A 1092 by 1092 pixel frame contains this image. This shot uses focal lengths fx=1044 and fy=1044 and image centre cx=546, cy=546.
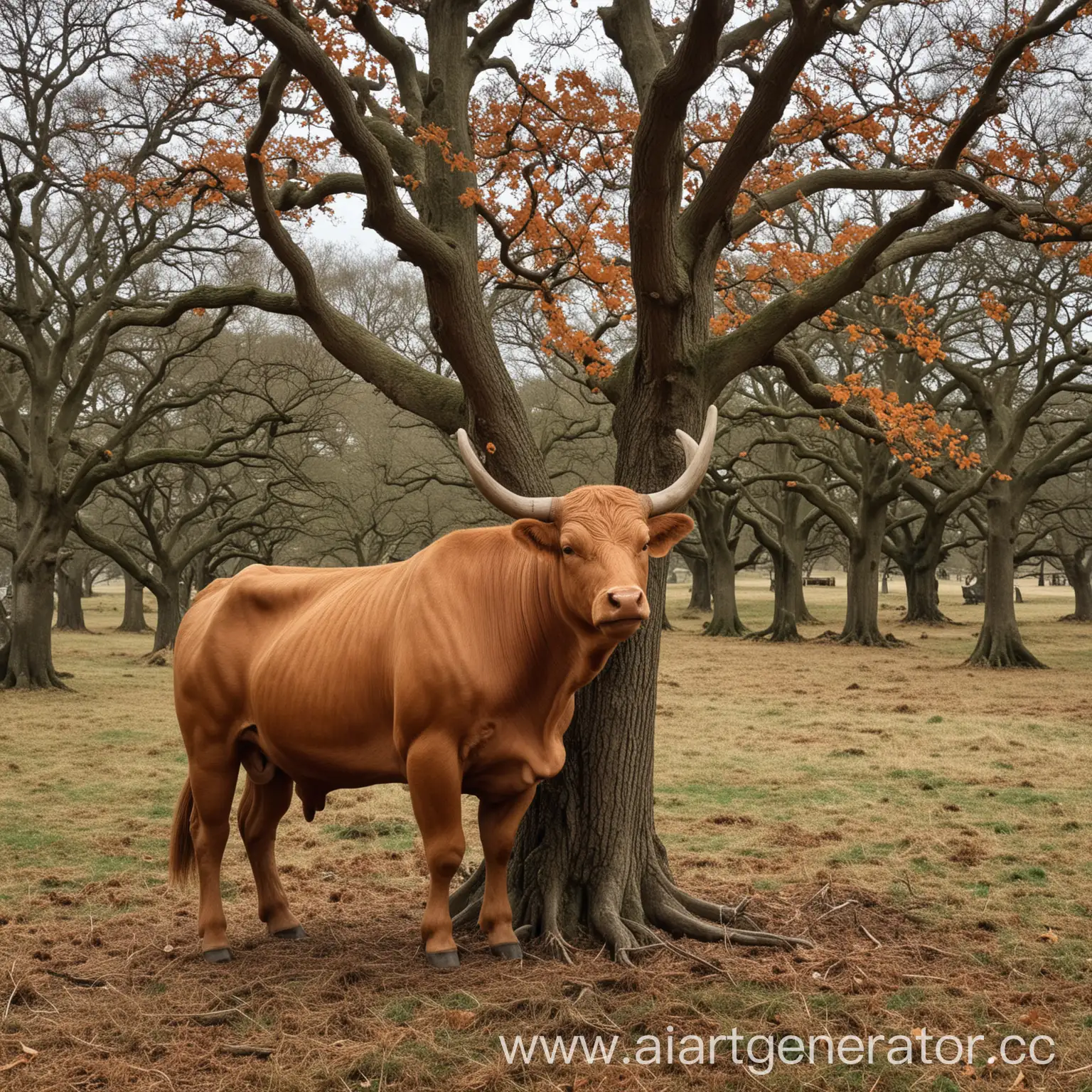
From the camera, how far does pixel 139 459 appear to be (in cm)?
1891

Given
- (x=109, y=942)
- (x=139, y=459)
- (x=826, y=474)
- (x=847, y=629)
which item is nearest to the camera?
(x=109, y=942)

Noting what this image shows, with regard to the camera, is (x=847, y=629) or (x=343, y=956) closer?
(x=343, y=956)

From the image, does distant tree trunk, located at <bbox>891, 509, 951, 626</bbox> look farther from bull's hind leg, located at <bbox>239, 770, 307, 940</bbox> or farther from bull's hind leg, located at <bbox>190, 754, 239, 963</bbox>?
bull's hind leg, located at <bbox>190, 754, 239, 963</bbox>

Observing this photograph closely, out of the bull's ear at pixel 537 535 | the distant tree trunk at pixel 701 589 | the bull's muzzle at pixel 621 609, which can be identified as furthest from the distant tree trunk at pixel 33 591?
the distant tree trunk at pixel 701 589

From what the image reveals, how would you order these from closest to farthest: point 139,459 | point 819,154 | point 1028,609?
point 819,154
point 139,459
point 1028,609

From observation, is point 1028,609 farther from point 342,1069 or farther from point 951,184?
point 342,1069

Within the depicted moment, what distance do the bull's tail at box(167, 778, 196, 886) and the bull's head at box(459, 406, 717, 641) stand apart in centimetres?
260

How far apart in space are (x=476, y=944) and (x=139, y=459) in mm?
15600

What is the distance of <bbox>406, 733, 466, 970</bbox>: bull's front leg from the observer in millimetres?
4734

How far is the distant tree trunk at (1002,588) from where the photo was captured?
21859 millimetres

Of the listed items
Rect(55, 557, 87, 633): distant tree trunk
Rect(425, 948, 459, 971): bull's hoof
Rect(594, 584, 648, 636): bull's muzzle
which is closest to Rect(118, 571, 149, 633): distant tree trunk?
Rect(55, 557, 87, 633): distant tree trunk

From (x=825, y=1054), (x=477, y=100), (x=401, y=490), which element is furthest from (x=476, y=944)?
(x=401, y=490)

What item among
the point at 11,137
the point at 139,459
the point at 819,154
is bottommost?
the point at 139,459

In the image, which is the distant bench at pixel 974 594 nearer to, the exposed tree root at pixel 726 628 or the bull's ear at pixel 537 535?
the exposed tree root at pixel 726 628
